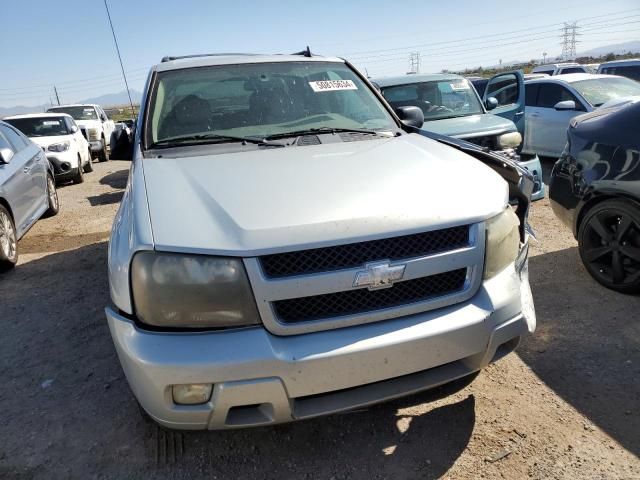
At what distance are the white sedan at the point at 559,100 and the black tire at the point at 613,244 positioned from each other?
14.9 ft

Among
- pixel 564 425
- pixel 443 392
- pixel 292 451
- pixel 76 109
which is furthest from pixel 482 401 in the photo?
pixel 76 109

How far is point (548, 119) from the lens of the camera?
28.0ft

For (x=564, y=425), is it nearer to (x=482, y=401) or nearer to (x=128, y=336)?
(x=482, y=401)

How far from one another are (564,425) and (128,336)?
2033mm

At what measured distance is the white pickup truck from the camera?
48.3 ft

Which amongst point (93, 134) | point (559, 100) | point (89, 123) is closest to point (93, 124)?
point (89, 123)

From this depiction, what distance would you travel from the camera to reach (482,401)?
2586 mm

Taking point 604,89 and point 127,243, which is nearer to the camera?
point 127,243

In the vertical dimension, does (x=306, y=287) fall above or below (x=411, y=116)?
below

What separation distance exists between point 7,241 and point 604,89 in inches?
349

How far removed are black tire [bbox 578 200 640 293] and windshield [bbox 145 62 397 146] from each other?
5.77 ft

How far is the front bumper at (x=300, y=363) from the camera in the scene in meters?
1.75

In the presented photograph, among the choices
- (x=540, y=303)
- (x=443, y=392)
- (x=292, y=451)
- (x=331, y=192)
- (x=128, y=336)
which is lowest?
(x=540, y=303)

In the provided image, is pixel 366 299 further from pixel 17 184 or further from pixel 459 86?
pixel 459 86
